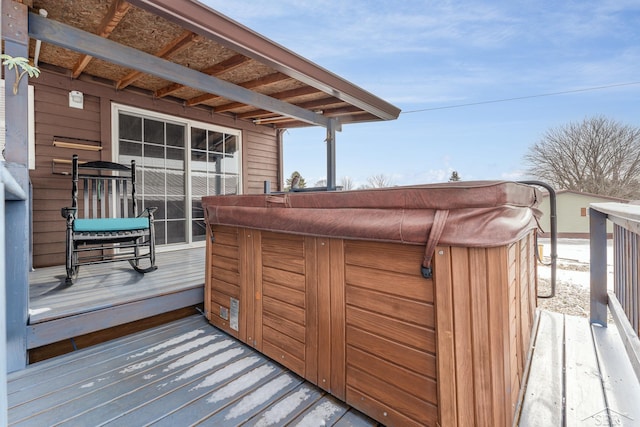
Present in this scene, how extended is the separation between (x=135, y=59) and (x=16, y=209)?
1502mm

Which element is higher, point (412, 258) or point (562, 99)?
point (562, 99)

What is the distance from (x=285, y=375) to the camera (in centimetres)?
165

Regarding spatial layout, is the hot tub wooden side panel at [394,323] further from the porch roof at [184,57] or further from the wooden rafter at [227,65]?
the wooden rafter at [227,65]

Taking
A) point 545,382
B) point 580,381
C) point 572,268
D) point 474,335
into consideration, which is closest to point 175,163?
point 474,335

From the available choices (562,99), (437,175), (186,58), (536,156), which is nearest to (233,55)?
(186,58)

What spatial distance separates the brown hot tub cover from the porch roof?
4.74ft

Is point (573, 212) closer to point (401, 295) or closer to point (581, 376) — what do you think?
point (581, 376)

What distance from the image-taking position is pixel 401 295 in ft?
3.87

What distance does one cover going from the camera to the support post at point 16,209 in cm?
163

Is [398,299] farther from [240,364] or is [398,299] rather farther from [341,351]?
[240,364]

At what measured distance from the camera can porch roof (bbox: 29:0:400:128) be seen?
2.04 meters

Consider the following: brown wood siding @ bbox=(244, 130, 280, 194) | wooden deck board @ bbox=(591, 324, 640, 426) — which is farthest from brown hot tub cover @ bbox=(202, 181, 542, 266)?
brown wood siding @ bbox=(244, 130, 280, 194)

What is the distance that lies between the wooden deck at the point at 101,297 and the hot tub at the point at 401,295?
87 centimetres

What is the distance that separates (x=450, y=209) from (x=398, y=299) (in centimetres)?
42
